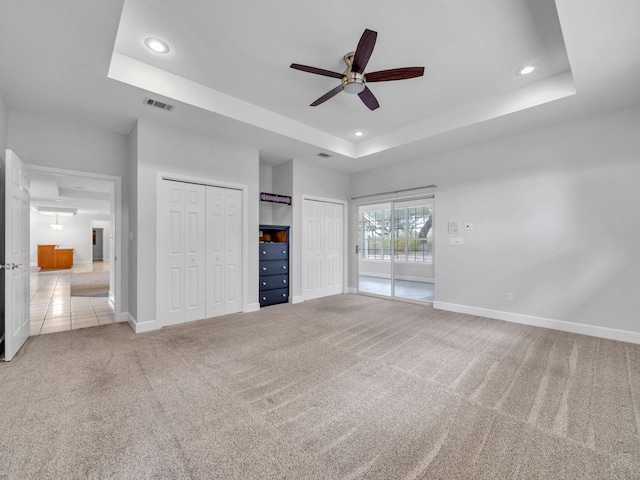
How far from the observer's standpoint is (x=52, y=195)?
324 inches

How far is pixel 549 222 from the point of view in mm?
3814

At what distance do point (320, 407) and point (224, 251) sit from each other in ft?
9.71

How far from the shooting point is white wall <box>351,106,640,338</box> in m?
3.34

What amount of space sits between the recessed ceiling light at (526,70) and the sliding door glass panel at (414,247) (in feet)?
11.9

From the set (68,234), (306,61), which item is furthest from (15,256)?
(68,234)

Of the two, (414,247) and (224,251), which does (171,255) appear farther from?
(414,247)

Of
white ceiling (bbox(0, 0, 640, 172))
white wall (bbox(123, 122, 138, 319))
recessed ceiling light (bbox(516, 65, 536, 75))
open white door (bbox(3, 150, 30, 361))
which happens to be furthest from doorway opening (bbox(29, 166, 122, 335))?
recessed ceiling light (bbox(516, 65, 536, 75))

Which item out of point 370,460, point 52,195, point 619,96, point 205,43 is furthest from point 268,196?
point 52,195

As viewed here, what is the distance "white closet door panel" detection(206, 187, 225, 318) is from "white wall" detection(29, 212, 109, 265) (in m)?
12.7

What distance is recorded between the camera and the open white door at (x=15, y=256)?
2.67 metres

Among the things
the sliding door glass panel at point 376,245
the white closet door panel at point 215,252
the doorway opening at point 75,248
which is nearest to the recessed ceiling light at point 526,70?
the white closet door panel at point 215,252

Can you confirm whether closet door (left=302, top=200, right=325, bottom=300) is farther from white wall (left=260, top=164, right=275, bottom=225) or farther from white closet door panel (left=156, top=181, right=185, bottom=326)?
white closet door panel (left=156, top=181, right=185, bottom=326)

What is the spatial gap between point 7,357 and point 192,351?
1.63 m

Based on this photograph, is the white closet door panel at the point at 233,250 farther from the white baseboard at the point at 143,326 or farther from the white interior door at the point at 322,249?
the white interior door at the point at 322,249
